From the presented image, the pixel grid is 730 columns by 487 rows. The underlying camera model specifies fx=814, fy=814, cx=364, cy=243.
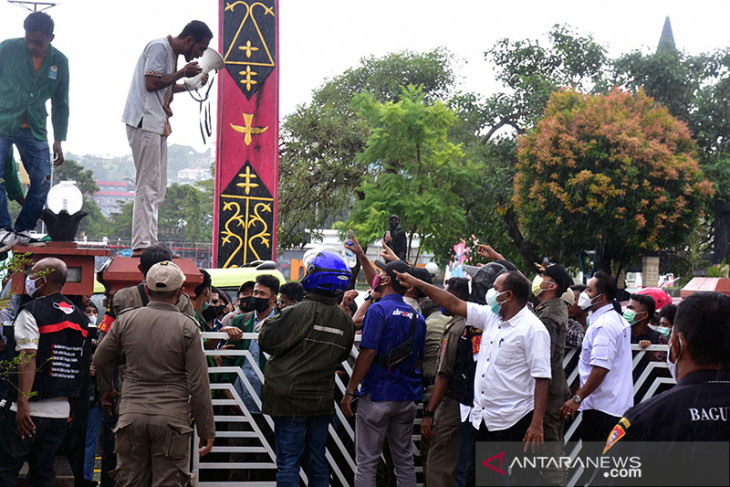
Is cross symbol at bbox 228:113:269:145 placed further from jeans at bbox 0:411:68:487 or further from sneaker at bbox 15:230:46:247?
jeans at bbox 0:411:68:487

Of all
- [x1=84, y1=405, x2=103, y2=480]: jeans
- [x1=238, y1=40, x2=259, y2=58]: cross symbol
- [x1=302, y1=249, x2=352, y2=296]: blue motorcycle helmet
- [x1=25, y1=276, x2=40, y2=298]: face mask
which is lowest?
[x1=84, y1=405, x2=103, y2=480]: jeans

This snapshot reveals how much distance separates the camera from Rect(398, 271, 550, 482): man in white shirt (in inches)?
202

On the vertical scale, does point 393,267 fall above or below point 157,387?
above

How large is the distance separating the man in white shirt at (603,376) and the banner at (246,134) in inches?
307

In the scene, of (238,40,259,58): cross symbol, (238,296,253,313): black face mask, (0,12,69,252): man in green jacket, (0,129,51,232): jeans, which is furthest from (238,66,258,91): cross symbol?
(238,296,253,313): black face mask

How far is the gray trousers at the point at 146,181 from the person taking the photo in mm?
7559

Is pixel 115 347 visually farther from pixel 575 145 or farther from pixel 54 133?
pixel 575 145

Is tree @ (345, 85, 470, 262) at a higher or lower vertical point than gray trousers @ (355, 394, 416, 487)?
higher

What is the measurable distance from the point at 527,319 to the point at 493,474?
101 centimetres

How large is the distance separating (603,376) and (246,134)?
861cm

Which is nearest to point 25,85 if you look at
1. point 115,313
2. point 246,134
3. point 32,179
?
point 32,179

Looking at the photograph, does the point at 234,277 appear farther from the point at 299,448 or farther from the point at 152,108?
the point at 299,448

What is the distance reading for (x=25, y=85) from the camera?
720 centimetres

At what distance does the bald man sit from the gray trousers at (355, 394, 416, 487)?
2.04 m
